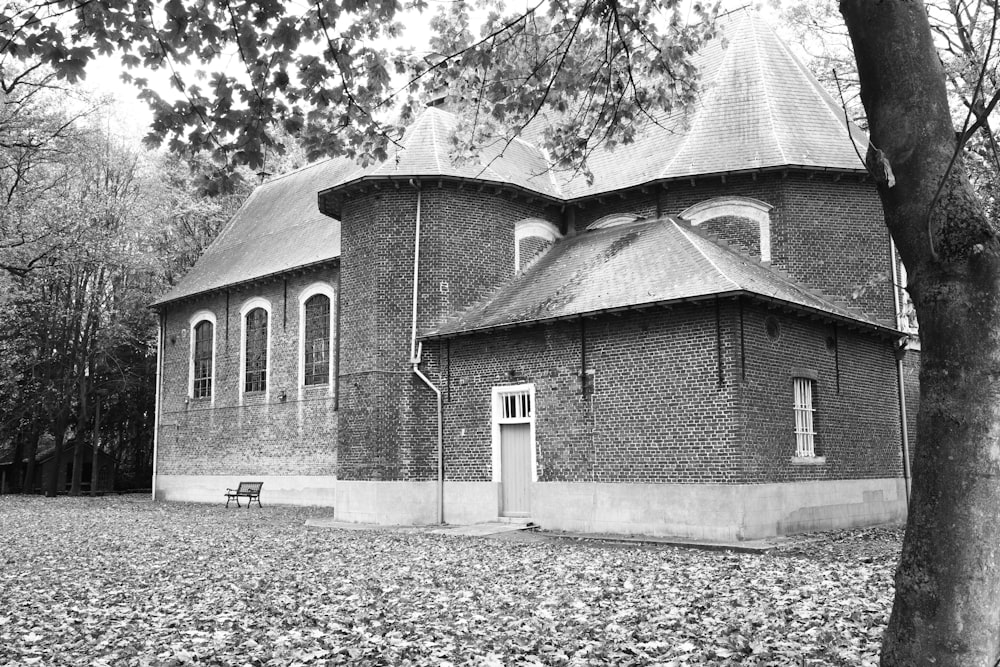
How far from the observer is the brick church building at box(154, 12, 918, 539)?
45.7 feet

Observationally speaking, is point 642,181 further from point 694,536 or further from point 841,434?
point 694,536

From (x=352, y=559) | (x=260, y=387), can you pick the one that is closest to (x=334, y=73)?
(x=352, y=559)

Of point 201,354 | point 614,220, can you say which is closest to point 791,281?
point 614,220

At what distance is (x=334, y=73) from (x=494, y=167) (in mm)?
11918

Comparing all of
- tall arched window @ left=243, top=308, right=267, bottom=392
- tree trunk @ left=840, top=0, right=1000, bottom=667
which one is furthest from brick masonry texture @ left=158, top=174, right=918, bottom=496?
tree trunk @ left=840, top=0, right=1000, bottom=667

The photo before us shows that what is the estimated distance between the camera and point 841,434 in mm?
15820

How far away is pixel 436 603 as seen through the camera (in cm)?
739

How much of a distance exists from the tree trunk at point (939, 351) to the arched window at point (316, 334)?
18.0 metres

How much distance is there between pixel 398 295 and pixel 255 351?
27.0ft

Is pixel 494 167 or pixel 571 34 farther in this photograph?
pixel 494 167

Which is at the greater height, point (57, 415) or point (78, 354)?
point (78, 354)

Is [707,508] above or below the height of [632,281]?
below

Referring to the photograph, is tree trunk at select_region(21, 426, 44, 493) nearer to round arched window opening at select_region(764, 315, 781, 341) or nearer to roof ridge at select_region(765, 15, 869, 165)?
round arched window opening at select_region(764, 315, 781, 341)

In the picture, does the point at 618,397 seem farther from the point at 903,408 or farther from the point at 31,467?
the point at 31,467
